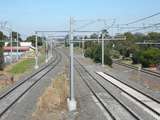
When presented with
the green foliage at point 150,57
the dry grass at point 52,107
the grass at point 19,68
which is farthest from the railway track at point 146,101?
the green foliage at point 150,57

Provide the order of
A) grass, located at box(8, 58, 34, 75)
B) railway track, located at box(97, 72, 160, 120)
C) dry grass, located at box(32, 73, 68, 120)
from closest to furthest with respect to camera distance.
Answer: dry grass, located at box(32, 73, 68, 120) < railway track, located at box(97, 72, 160, 120) < grass, located at box(8, 58, 34, 75)

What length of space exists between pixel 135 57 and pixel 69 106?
60.9 m

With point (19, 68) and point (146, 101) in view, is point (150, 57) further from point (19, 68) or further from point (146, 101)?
point (146, 101)

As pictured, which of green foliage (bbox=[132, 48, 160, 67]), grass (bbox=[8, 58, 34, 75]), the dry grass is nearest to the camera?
the dry grass

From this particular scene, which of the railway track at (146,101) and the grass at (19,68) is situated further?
the grass at (19,68)

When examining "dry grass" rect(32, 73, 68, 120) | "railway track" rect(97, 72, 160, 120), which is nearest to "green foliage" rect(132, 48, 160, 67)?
"railway track" rect(97, 72, 160, 120)

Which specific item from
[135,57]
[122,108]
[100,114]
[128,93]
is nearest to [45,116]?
[100,114]

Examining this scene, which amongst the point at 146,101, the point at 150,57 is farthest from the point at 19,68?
the point at 146,101

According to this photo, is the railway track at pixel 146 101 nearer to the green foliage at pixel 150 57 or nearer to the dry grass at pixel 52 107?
the dry grass at pixel 52 107

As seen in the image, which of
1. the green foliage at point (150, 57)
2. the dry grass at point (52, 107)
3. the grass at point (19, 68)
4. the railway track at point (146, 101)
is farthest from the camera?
the green foliage at point (150, 57)

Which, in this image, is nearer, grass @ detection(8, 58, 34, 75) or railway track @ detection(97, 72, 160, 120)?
railway track @ detection(97, 72, 160, 120)

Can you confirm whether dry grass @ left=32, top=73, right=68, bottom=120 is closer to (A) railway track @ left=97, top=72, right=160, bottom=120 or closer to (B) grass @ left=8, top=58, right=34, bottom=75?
(A) railway track @ left=97, top=72, right=160, bottom=120

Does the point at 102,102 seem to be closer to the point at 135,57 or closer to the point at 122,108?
the point at 122,108

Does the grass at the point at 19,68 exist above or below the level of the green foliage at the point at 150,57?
below
